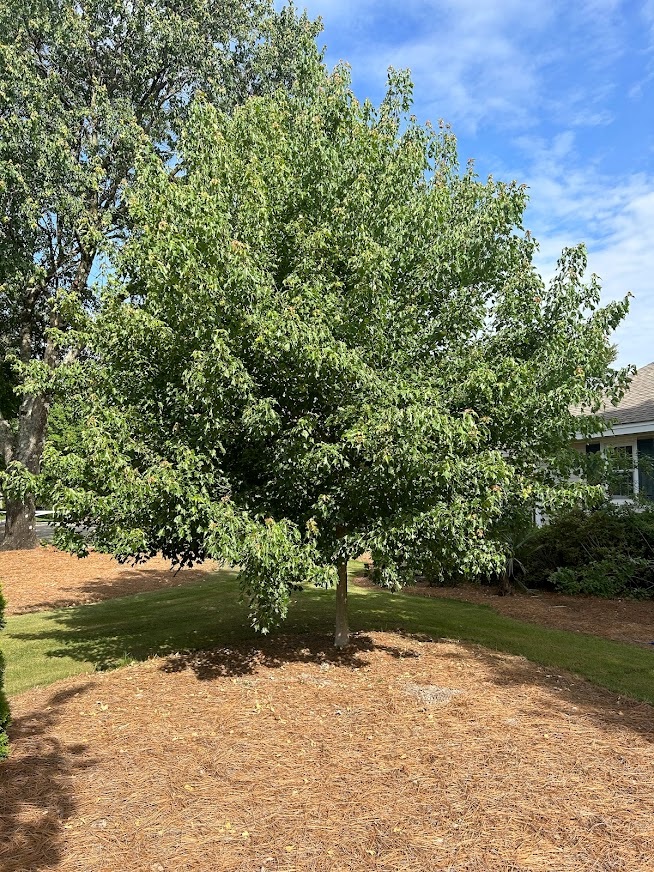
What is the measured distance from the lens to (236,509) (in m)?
6.55

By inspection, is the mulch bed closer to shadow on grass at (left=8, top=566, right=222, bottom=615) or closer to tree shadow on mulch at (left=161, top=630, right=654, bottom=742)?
tree shadow on mulch at (left=161, top=630, right=654, bottom=742)

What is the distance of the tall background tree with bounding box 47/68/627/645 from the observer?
614 cm

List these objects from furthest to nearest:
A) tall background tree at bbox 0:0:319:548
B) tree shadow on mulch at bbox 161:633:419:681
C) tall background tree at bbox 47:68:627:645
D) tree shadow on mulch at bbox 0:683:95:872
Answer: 1. tall background tree at bbox 0:0:319:548
2. tree shadow on mulch at bbox 161:633:419:681
3. tall background tree at bbox 47:68:627:645
4. tree shadow on mulch at bbox 0:683:95:872

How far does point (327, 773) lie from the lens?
4988mm

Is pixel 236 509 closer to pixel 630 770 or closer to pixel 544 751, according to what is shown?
pixel 544 751

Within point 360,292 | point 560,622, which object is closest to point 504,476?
point 360,292

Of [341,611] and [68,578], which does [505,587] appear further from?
[68,578]

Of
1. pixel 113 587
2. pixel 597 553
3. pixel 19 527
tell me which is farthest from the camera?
pixel 19 527

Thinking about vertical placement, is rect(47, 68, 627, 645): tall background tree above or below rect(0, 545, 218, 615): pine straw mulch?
above

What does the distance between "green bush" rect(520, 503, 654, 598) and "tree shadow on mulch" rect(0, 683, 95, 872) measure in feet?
35.6

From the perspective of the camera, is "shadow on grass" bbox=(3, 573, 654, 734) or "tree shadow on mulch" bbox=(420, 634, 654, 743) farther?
"shadow on grass" bbox=(3, 573, 654, 734)

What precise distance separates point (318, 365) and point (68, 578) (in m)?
12.6

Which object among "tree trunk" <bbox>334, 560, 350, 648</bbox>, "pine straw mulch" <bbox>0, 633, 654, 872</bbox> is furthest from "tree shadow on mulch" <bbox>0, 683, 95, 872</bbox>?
"tree trunk" <bbox>334, 560, 350, 648</bbox>

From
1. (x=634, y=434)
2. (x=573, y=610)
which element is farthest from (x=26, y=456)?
(x=634, y=434)
